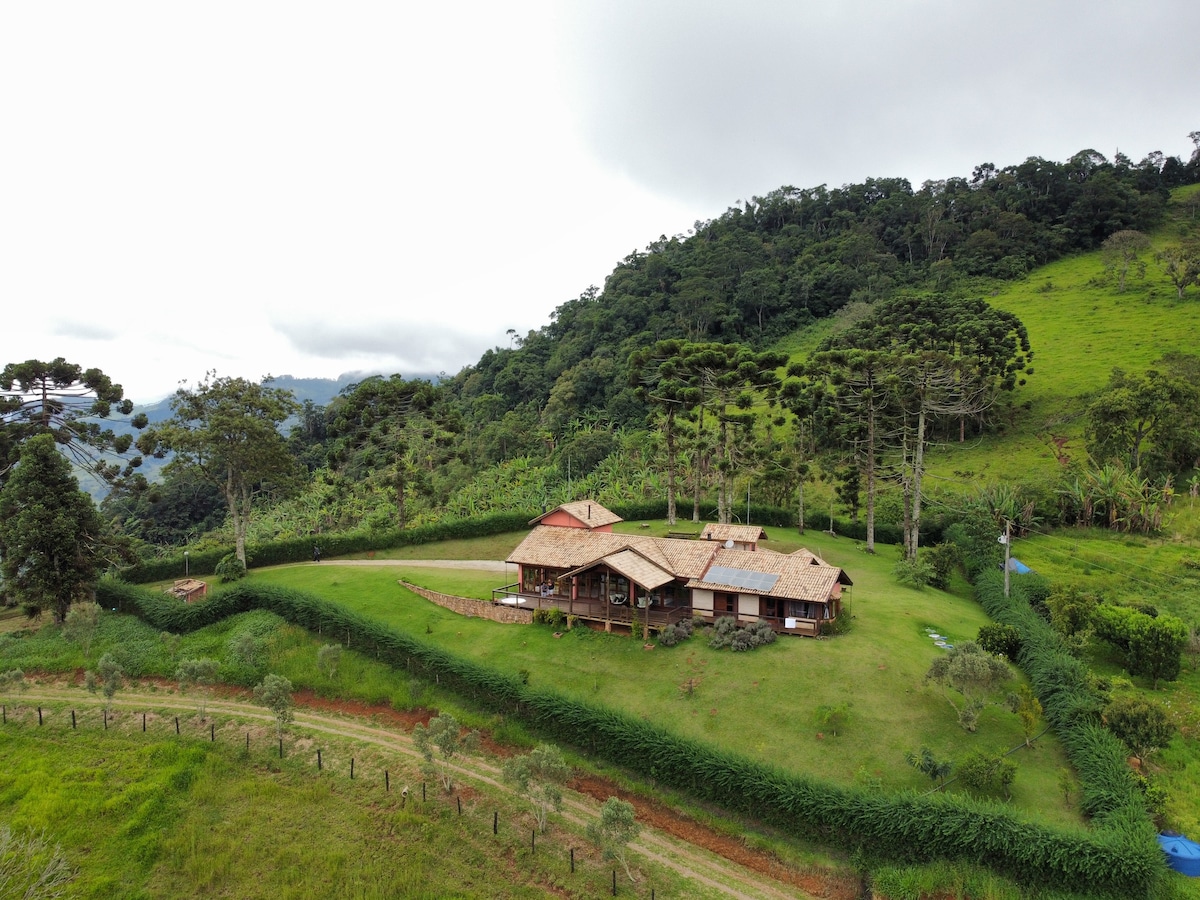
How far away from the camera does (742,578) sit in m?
Result: 27.4

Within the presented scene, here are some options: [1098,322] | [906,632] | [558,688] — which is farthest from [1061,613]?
[1098,322]

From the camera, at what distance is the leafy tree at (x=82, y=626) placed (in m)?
29.2

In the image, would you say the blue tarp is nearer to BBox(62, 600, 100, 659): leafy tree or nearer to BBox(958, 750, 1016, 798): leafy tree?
BBox(958, 750, 1016, 798): leafy tree

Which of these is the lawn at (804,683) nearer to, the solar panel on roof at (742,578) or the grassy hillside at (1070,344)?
the solar panel on roof at (742,578)

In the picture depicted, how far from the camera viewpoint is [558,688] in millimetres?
24156

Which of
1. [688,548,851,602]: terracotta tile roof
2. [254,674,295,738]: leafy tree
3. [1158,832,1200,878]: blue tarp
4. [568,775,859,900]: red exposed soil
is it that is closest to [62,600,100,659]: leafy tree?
[254,674,295,738]: leafy tree

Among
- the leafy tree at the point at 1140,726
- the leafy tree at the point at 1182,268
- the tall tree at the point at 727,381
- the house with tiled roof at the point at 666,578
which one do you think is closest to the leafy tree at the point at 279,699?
the house with tiled roof at the point at 666,578

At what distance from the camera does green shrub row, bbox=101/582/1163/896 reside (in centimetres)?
1466

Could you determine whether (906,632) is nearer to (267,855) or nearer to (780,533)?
(780,533)

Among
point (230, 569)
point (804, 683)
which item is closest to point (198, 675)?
point (230, 569)

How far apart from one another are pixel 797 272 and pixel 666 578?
74737 millimetres

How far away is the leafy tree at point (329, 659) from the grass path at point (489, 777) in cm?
167

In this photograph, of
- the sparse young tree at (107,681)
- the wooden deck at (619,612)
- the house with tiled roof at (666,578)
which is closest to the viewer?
the sparse young tree at (107,681)

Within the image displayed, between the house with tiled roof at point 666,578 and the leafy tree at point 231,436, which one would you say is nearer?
the house with tiled roof at point 666,578
